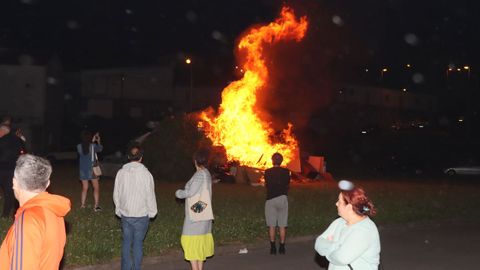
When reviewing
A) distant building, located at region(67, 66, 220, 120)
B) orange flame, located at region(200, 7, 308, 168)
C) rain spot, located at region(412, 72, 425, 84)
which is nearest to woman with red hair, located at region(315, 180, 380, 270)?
orange flame, located at region(200, 7, 308, 168)

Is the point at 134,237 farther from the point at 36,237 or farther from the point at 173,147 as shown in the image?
the point at 173,147

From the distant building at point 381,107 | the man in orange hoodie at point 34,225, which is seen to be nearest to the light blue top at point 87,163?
the man in orange hoodie at point 34,225

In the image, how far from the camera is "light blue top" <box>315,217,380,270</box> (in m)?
4.40

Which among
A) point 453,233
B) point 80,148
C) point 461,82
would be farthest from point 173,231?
point 461,82

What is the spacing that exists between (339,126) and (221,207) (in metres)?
33.2

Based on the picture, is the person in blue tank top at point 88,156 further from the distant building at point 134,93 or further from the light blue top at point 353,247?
the distant building at point 134,93

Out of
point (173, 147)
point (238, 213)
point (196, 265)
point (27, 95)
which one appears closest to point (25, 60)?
point (27, 95)

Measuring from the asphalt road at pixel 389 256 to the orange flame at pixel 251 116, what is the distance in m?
10.8

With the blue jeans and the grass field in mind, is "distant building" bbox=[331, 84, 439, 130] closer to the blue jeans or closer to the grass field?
the grass field

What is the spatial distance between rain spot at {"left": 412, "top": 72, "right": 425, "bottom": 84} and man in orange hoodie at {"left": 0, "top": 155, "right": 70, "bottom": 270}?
238ft

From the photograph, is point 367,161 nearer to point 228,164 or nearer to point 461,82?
point 228,164

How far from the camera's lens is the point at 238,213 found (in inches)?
548

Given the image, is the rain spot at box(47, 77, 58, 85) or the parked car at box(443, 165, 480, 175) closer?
the parked car at box(443, 165, 480, 175)

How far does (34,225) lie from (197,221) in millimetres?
4592
